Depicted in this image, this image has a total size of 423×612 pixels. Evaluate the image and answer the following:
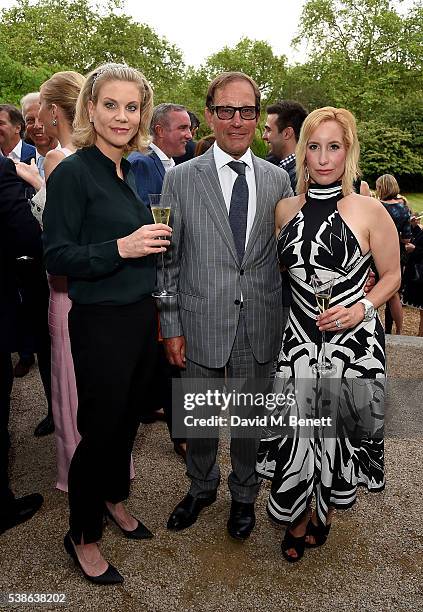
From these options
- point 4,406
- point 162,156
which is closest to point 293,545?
point 4,406

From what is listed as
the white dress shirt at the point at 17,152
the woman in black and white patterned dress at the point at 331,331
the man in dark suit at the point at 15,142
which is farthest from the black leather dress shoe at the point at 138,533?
the white dress shirt at the point at 17,152

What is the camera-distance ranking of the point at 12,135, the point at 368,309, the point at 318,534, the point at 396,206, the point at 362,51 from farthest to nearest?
1. the point at 362,51
2. the point at 396,206
3. the point at 12,135
4. the point at 318,534
5. the point at 368,309

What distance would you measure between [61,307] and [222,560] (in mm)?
1661

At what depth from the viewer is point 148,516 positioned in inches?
134

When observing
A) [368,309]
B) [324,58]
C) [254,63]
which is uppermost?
[254,63]

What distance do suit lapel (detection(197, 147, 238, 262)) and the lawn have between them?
20.7 meters

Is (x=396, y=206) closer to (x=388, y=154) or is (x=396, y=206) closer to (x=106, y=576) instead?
(x=106, y=576)

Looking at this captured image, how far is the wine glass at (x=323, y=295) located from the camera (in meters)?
2.51

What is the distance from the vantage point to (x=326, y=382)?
2869 mm

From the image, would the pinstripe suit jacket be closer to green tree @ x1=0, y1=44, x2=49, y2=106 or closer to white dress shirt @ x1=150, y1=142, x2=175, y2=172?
white dress shirt @ x1=150, y1=142, x2=175, y2=172

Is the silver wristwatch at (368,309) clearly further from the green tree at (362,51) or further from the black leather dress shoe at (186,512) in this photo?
the green tree at (362,51)

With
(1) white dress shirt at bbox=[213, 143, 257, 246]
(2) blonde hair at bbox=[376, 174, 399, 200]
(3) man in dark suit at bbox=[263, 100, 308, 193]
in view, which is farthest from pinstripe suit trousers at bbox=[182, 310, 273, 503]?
(2) blonde hair at bbox=[376, 174, 399, 200]

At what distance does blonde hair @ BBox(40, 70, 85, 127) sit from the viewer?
3.00 meters

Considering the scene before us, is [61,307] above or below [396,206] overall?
below
